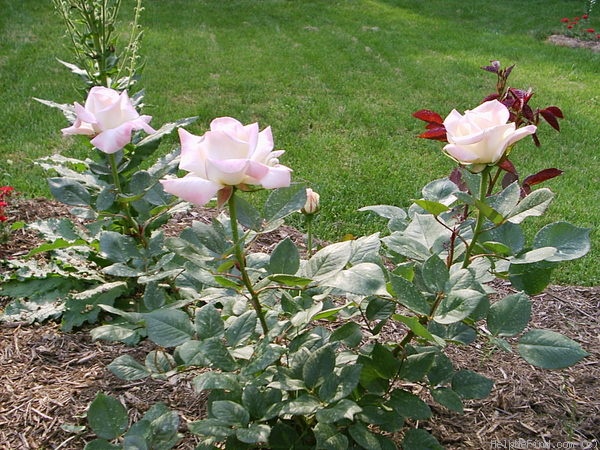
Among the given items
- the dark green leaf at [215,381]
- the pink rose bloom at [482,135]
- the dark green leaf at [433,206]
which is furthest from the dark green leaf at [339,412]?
the pink rose bloom at [482,135]

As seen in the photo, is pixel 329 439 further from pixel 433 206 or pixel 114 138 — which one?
pixel 114 138

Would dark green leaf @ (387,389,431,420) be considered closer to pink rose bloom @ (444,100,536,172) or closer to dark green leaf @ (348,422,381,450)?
dark green leaf @ (348,422,381,450)

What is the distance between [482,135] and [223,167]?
52cm

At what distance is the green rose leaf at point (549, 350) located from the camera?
1209 millimetres

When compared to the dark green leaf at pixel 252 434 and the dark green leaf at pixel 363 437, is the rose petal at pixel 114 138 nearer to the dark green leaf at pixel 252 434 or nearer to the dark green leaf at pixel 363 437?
the dark green leaf at pixel 252 434

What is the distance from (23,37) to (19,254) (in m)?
4.93

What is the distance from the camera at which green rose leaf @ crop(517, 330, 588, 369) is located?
121 cm

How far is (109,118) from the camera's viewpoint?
1546 millimetres

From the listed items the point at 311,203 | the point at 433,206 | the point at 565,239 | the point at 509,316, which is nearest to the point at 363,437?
the point at 509,316

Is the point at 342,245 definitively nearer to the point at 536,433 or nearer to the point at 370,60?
the point at 536,433

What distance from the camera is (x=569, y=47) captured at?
821cm

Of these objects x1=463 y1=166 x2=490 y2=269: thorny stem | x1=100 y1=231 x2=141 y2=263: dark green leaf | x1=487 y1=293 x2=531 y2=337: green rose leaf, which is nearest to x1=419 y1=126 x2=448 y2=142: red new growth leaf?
x1=463 y1=166 x2=490 y2=269: thorny stem

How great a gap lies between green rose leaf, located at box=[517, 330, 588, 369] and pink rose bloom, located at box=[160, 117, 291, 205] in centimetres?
59

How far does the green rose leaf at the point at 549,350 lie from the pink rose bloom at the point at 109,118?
100 cm
